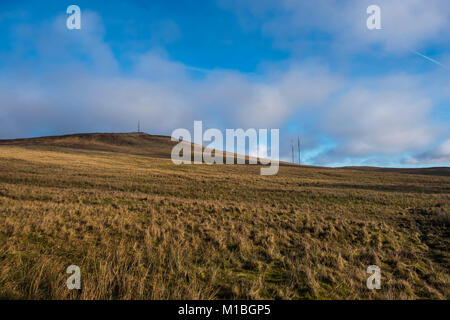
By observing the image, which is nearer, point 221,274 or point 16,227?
point 221,274

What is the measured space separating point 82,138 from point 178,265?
117 m

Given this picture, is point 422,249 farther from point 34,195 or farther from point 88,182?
point 88,182

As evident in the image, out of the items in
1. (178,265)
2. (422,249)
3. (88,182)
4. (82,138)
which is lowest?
(422,249)

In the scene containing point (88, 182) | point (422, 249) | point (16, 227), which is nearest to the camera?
point (16, 227)

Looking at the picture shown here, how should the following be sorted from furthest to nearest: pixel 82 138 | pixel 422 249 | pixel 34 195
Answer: pixel 82 138, pixel 34 195, pixel 422 249

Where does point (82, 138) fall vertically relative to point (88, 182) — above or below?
above

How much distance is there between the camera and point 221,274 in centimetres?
550
